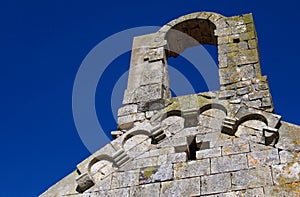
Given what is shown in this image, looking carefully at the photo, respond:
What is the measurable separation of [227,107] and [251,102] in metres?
0.57

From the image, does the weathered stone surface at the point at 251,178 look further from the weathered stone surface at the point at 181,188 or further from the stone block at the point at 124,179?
the stone block at the point at 124,179

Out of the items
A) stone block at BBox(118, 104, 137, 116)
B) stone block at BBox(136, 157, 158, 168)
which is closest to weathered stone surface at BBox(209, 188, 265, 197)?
stone block at BBox(136, 157, 158, 168)

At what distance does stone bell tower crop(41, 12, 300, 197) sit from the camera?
470 cm

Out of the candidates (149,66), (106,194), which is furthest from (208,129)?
(149,66)

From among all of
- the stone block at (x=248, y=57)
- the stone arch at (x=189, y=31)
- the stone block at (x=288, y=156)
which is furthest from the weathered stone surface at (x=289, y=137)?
the stone arch at (x=189, y=31)

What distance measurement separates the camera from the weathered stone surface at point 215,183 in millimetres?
4625

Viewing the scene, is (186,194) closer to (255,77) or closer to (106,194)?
(106,194)

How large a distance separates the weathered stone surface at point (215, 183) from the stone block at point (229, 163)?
0.09 metres

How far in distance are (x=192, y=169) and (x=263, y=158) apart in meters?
0.76

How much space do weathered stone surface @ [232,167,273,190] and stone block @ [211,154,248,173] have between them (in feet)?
0.29

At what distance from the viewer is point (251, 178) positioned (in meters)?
4.62

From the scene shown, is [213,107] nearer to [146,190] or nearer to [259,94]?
[259,94]

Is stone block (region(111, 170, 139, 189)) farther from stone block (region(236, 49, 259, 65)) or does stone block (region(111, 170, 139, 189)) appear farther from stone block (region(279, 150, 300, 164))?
stone block (region(236, 49, 259, 65))

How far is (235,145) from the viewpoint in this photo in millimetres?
5109
